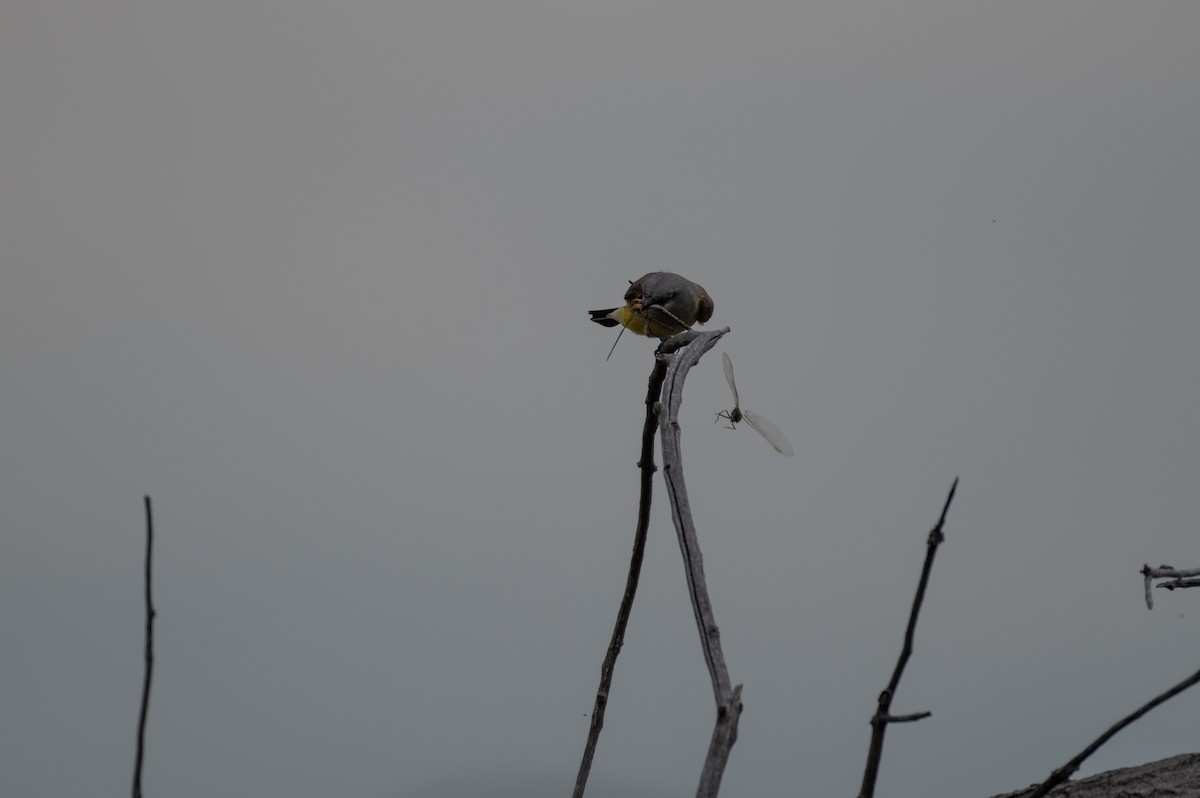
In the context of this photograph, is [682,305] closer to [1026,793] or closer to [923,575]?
[1026,793]

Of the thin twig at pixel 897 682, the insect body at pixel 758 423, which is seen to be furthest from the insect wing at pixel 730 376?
the thin twig at pixel 897 682

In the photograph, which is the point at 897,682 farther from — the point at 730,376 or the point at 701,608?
the point at 730,376

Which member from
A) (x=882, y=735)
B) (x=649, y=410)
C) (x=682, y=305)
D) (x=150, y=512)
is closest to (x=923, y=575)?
(x=882, y=735)

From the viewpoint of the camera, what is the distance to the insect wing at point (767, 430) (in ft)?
6.28

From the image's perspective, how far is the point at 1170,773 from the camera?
A: 161cm

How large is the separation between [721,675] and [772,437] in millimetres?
925

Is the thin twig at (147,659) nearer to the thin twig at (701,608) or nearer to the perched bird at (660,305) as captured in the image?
the thin twig at (701,608)

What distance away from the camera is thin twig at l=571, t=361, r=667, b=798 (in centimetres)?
170

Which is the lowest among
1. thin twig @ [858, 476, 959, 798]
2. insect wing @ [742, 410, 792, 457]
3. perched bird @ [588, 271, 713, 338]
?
thin twig @ [858, 476, 959, 798]

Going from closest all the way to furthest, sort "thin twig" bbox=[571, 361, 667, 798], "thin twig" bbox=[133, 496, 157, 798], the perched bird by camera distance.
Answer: "thin twig" bbox=[133, 496, 157, 798] < "thin twig" bbox=[571, 361, 667, 798] < the perched bird

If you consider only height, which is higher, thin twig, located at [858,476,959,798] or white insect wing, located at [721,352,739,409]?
white insect wing, located at [721,352,739,409]

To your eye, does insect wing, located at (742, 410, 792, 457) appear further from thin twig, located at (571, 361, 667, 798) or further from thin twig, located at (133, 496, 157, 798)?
thin twig, located at (133, 496, 157, 798)

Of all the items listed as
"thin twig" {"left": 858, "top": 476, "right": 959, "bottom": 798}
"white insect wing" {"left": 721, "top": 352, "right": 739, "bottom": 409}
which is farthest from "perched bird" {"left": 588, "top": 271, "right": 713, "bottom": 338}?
"thin twig" {"left": 858, "top": 476, "right": 959, "bottom": 798}

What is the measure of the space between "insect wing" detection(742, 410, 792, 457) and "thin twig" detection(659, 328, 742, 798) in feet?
1.99
